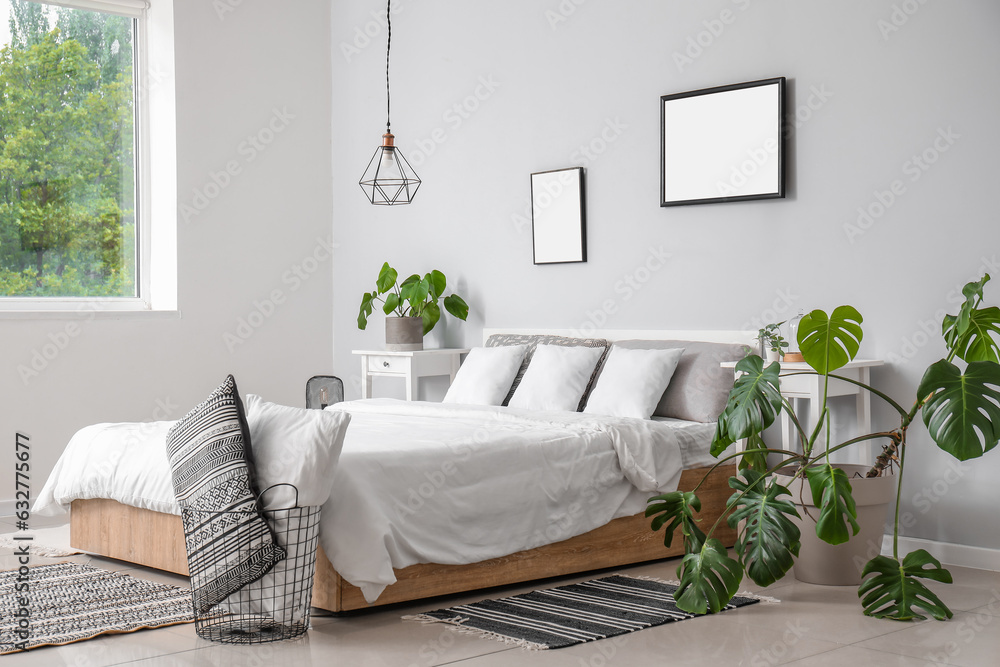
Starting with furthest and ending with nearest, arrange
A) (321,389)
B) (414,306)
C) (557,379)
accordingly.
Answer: (414,306) → (321,389) → (557,379)

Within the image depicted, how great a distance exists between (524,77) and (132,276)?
2.51 m

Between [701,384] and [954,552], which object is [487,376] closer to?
[701,384]

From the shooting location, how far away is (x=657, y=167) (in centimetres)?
478

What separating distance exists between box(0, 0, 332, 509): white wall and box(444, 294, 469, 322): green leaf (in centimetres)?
125

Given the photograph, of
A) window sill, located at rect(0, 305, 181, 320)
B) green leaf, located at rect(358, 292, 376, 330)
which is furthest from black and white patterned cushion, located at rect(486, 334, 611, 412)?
window sill, located at rect(0, 305, 181, 320)

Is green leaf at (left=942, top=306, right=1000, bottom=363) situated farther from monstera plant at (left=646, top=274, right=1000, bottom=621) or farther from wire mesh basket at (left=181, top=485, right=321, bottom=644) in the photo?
wire mesh basket at (left=181, top=485, right=321, bottom=644)

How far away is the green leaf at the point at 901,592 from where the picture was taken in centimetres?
306

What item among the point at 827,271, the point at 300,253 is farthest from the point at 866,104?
the point at 300,253

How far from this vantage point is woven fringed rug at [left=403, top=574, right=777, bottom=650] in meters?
2.95

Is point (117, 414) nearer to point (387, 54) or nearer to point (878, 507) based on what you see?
point (387, 54)

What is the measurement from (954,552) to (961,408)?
44.3 inches

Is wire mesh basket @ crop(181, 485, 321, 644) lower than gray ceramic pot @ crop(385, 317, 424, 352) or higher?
lower

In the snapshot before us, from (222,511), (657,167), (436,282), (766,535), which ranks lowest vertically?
(766,535)

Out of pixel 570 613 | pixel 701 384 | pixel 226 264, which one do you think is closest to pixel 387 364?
pixel 226 264
